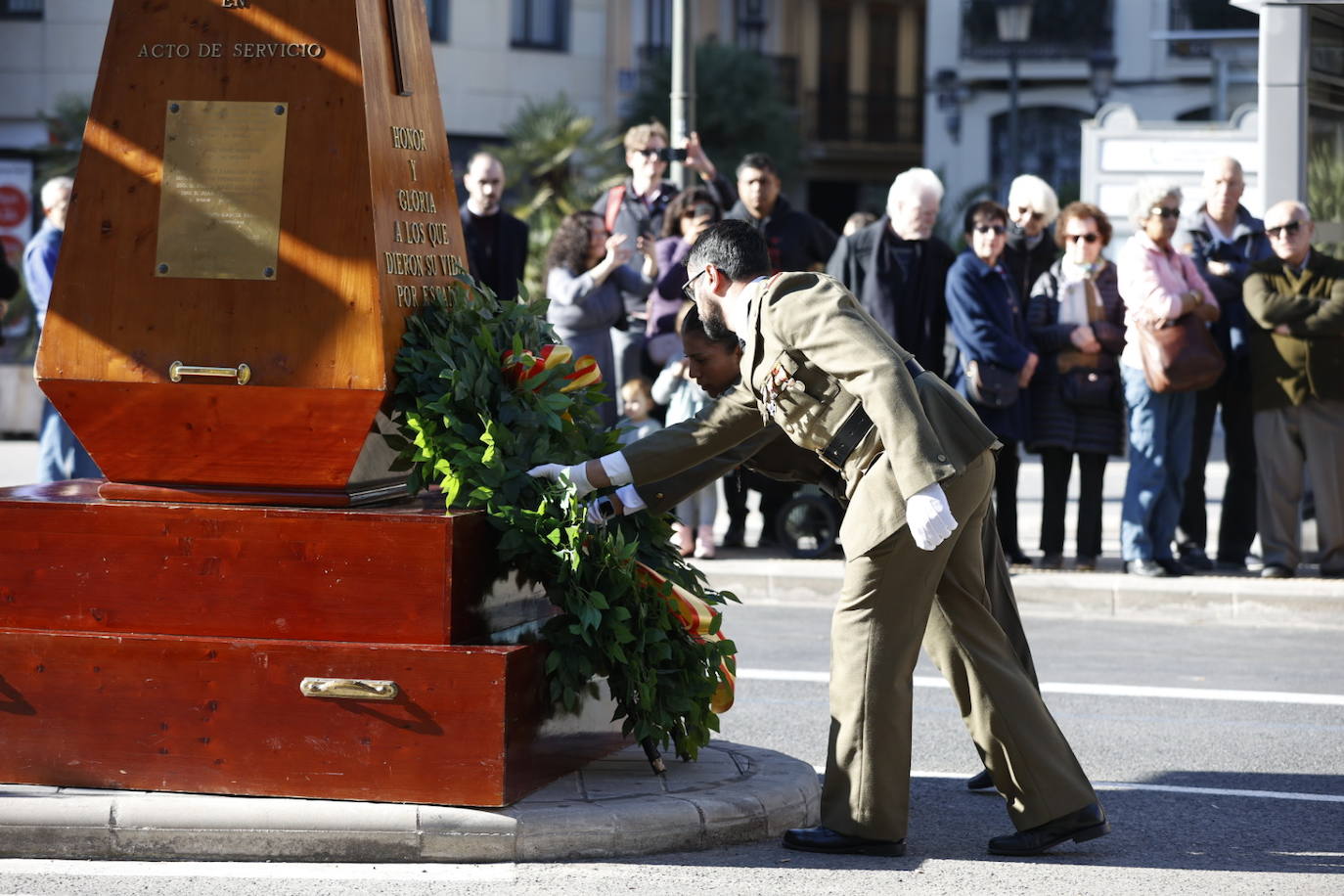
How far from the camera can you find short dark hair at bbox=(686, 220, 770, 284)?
5.69 m

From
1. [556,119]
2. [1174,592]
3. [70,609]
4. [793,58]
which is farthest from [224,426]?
[793,58]

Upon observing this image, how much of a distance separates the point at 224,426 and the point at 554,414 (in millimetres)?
974

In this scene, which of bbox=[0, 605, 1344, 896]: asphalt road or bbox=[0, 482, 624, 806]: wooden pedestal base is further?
bbox=[0, 482, 624, 806]: wooden pedestal base

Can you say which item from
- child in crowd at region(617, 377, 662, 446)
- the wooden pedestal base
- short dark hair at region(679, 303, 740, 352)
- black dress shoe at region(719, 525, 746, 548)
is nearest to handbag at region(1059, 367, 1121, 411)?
black dress shoe at region(719, 525, 746, 548)

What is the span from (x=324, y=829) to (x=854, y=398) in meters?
1.88

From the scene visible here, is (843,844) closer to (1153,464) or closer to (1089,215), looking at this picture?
(1153,464)

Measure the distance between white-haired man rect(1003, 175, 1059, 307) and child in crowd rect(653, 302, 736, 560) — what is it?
1897 millimetres

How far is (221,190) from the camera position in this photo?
Result: 18.9 ft

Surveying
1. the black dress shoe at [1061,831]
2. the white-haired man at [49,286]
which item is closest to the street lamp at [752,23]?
the white-haired man at [49,286]

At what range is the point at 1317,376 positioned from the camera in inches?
410

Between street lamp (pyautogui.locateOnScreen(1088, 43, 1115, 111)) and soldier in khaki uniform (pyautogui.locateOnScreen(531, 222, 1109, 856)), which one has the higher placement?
street lamp (pyautogui.locateOnScreen(1088, 43, 1115, 111))

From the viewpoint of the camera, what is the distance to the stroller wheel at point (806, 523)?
11359 mm

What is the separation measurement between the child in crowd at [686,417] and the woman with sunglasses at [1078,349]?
6.08 feet

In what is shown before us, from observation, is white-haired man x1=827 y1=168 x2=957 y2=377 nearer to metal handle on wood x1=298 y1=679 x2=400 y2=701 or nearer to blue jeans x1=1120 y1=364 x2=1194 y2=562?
blue jeans x1=1120 y1=364 x2=1194 y2=562
